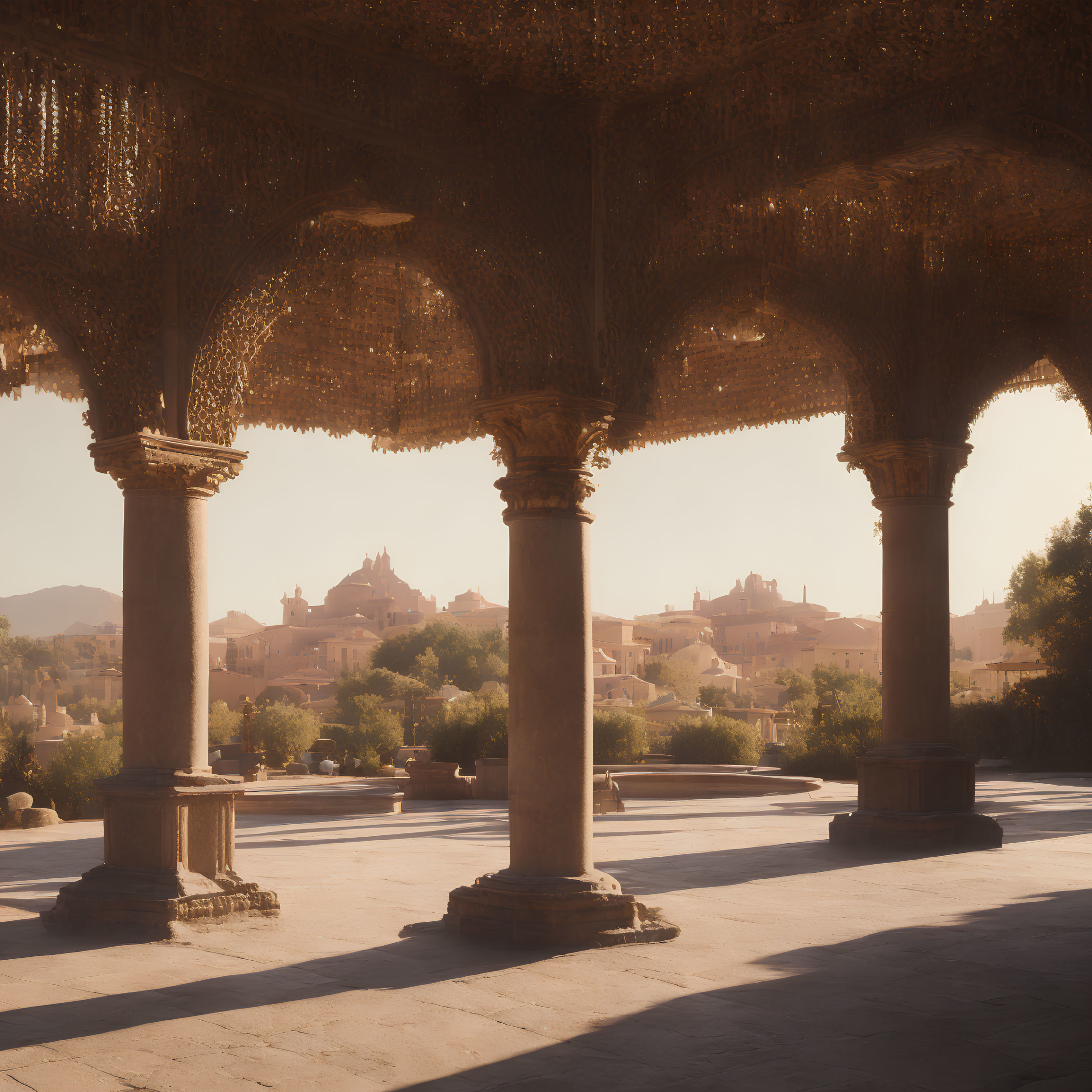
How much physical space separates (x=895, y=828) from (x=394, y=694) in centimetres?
4889

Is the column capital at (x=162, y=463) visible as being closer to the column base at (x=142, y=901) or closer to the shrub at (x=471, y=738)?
the column base at (x=142, y=901)

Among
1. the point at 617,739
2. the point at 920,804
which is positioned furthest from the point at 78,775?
the point at 920,804

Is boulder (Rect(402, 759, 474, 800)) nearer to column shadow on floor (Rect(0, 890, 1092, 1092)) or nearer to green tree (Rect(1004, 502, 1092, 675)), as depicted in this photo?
column shadow on floor (Rect(0, 890, 1092, 1092))

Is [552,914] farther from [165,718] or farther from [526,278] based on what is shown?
[526,278]

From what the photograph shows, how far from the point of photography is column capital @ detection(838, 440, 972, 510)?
935 cm

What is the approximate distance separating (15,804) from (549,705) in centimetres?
912

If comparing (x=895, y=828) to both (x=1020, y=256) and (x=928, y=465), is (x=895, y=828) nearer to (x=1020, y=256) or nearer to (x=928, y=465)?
(x=928, y=465)

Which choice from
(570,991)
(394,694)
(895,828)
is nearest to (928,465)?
(895,828)

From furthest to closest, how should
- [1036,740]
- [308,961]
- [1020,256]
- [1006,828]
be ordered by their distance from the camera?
[1036,740] < [1006,828] < [1020,256] < [308,961]

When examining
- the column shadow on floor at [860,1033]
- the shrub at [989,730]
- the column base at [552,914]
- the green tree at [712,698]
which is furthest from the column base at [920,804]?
the green tree at [712,698]

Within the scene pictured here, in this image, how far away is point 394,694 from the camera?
188ft

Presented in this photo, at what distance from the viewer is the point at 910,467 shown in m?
9.41

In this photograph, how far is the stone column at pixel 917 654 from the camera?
941 cm

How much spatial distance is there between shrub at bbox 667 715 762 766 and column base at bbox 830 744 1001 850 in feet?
38.2
